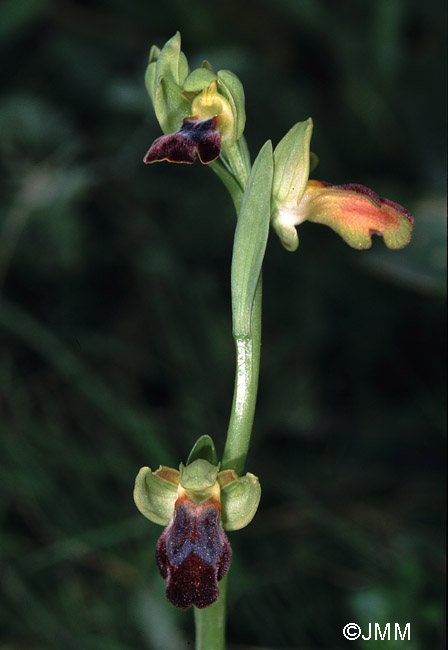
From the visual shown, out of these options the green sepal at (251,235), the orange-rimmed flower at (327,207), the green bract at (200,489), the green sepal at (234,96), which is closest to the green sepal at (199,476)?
the green bract at (200,489)

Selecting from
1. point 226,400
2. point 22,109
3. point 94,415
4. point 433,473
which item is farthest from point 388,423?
point 22,109

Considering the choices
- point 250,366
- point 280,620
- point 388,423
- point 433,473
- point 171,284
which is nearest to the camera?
point 250,366

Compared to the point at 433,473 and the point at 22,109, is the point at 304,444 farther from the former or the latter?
the point at 22,109

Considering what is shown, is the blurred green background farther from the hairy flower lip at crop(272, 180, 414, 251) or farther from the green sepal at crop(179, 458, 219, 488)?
the green sepal at crop(179, 458, 219, 488)

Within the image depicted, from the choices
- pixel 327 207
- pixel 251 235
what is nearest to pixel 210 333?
pixel 327 207

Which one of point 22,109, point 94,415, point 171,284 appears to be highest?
point 22,109

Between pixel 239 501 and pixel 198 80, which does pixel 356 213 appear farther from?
pixel 239 501

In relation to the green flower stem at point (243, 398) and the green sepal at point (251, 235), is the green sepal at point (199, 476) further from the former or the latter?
the green sepal at point (251, 235)
